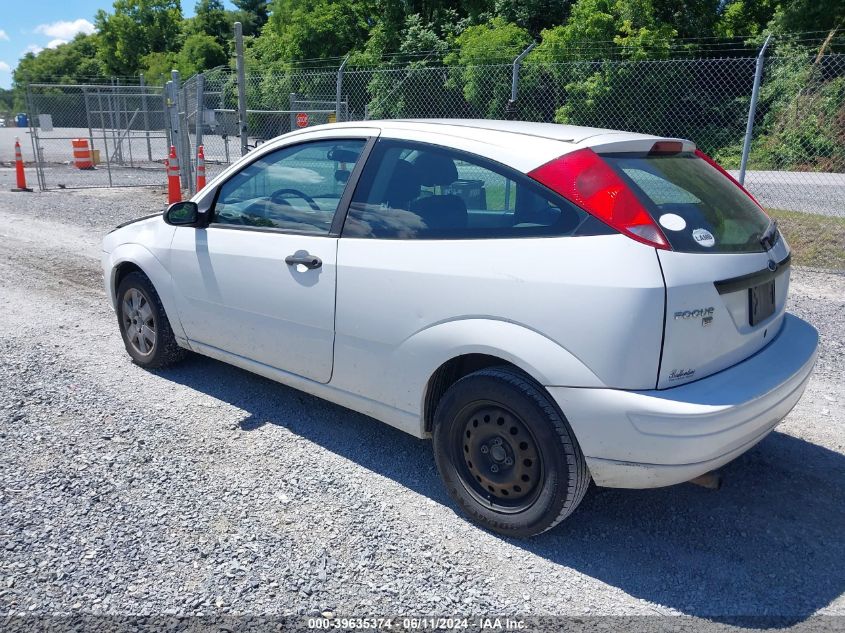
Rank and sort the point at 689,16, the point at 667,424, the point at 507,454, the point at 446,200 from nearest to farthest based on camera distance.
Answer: the point at 667,424
the point at 507,454
the point at 446,200
the point at 689,16

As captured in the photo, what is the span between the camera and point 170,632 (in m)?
2.63

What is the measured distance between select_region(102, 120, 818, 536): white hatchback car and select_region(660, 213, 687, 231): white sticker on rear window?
0.5 inches

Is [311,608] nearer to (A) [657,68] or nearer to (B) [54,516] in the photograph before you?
(B) [54,516]

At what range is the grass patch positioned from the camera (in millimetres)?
8552

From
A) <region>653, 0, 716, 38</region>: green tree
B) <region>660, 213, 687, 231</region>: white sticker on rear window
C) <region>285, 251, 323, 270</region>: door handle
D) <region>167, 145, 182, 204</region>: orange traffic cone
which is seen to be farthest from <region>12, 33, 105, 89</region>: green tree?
<region>660, 213, 687, 231</region>: white sticker on rear window

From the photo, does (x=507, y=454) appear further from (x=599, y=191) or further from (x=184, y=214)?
(x=184, y=214)

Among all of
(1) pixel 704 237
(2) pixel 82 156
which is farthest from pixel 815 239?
(2) pixel 82 156

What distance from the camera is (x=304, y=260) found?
3.77 meters

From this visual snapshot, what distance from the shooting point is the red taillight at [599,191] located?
9.31 feet

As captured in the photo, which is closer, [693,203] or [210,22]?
[693,203]

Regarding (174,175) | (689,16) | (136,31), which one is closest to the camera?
(174,175)

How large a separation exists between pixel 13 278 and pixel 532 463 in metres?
7.28

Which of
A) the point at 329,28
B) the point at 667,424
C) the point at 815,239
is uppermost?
the point at 329,28

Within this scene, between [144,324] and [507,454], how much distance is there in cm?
308
